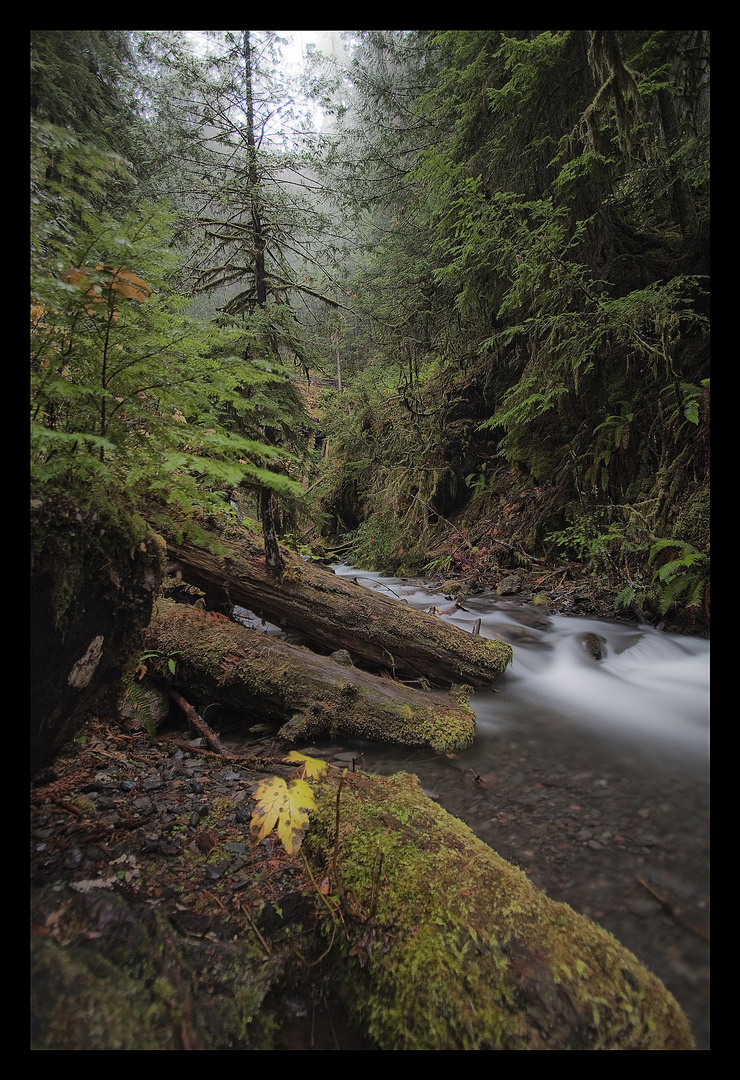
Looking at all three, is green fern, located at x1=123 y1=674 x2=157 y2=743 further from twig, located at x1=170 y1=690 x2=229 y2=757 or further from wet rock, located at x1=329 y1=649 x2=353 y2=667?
wet rock, located at x1=329 y1=649 x2=353 y2=667

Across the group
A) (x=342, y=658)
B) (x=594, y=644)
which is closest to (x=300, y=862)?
(x=342, y=658)

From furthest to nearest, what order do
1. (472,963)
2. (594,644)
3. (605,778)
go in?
1. (594,644)
2. (605,778)
3. (472,963)

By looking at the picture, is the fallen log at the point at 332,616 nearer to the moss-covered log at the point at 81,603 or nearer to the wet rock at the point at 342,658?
the wet rock at the point at 342,658

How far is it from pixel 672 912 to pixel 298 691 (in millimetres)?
2657

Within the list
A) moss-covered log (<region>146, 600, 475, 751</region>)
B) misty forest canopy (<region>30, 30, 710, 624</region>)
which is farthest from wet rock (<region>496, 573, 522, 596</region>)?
moss-covered log (<region>146, 600, 475, 751</region>)

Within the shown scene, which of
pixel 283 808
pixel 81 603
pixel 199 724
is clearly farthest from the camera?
pixel 199 724

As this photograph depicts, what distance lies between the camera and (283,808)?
200cm

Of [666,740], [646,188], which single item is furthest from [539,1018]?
[646,188]

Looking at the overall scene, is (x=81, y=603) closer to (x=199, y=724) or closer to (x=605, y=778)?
(x=199, y=724)

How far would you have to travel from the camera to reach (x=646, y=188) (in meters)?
6.78

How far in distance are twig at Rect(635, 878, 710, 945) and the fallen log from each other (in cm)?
241

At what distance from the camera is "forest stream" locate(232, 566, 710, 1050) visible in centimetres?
206
